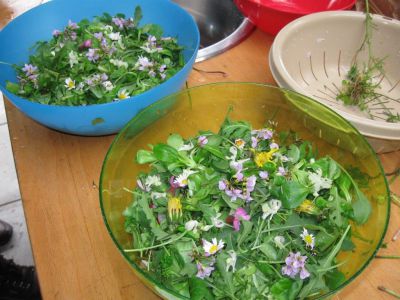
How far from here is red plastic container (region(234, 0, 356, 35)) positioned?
85 centimetres

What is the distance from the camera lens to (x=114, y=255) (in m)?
0.60

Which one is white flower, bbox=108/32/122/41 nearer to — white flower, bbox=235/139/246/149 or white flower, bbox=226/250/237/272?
white flower, bbox=235/139/246/149

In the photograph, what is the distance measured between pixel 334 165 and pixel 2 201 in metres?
1.36

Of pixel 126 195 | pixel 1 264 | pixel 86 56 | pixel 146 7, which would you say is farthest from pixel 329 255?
pixel 1 264

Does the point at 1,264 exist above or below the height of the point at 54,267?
below

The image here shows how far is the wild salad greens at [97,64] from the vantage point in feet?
2.27

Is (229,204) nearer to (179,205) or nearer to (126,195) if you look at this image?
(179,205)

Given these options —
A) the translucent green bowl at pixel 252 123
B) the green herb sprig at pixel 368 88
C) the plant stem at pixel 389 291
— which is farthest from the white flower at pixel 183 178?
the green herb sprig at pixel 368 88

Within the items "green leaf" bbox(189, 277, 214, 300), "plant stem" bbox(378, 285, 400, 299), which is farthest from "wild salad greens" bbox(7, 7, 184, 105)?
"plant stem" bbox(378, 285, 400, 299)

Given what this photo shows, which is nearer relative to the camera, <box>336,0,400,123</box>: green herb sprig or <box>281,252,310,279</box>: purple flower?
<box>281,252,310,279</box>: purple flower

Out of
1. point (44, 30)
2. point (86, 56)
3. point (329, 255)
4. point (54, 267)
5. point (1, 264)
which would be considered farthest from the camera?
point (1, 264)

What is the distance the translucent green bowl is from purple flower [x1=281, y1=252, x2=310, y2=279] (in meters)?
0.07

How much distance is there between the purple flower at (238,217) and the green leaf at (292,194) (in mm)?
51

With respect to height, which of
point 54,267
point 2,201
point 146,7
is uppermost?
point 146,7
